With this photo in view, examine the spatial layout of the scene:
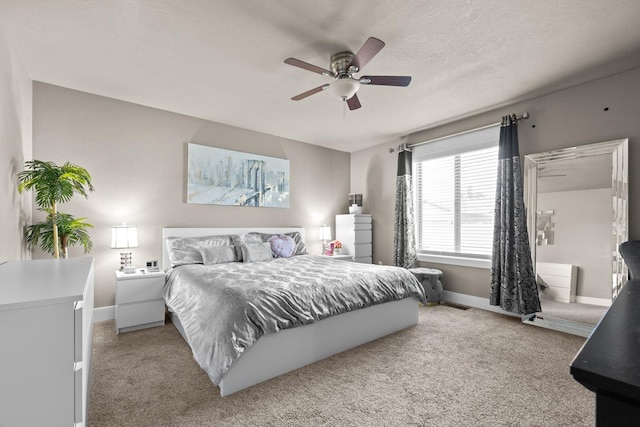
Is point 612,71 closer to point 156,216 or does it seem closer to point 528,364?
point 528,364

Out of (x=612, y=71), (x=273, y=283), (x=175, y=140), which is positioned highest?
(x=612, y=71)

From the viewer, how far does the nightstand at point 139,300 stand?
10.5 ft

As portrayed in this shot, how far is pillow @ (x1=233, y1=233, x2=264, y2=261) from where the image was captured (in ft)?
13.2

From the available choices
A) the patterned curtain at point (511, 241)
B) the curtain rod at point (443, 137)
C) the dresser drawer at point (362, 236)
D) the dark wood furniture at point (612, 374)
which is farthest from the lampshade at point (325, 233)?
the dark wood furniture at point (612, 374)

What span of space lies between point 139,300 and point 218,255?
3.13ft

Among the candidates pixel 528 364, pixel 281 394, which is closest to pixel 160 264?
pixel 281 394

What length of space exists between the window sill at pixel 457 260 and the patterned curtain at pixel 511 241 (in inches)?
10.4

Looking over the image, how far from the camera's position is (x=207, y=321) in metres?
2.27

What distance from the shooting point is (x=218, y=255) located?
3.79m

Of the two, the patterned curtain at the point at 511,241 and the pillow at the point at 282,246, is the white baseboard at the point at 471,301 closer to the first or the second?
the patterned curtain at the point at 511,241

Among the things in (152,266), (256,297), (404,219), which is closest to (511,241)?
(404,219)

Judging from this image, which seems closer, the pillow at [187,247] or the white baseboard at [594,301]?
the white baseboard at [594,301]

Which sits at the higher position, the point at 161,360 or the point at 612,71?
the point at 612,71

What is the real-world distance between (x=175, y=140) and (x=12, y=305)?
3524 mm
